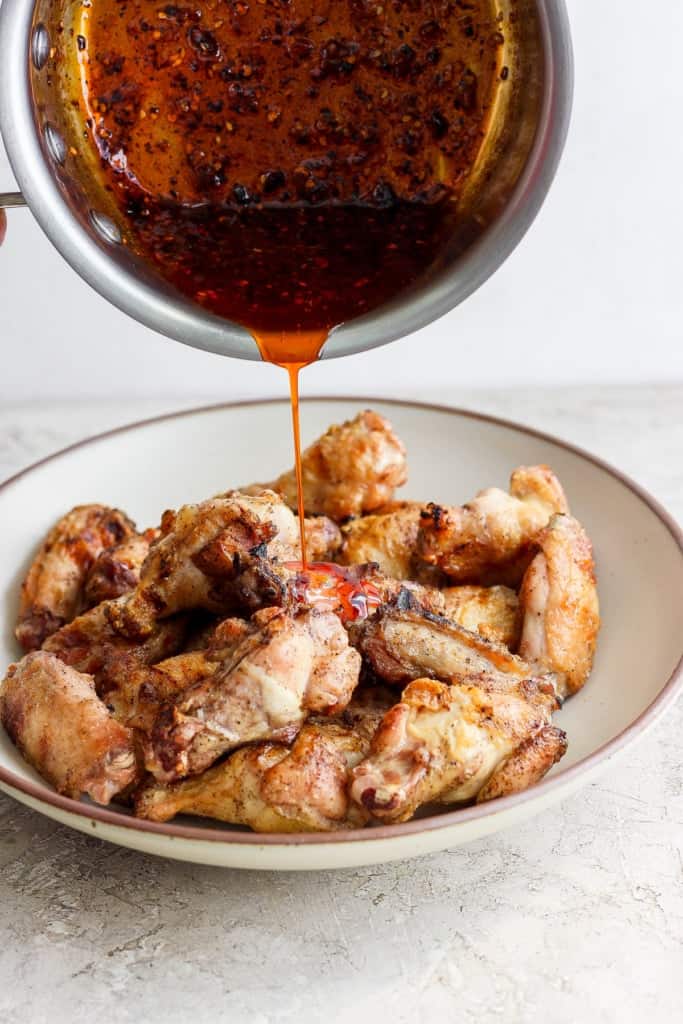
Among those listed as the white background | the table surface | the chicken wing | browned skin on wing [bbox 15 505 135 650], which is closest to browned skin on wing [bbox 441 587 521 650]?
the table surface

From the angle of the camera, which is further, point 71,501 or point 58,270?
point 58,270

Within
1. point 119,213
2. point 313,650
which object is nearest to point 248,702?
point 313,650

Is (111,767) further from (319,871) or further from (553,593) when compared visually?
(553,593)

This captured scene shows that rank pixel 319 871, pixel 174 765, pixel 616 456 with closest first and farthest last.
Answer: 1. pixel 174 765
2. pixel 319 871
3. pixel 616 456

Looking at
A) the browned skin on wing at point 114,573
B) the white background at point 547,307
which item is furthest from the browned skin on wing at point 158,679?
the white background at point 547,307

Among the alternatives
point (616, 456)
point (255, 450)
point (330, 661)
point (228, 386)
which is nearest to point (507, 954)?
point (330, 661)

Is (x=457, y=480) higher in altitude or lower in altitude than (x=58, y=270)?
lower

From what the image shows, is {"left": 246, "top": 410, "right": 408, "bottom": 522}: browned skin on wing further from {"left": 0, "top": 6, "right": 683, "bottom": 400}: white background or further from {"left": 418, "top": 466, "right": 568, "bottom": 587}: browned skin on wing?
{"left": 0, "top": 6, "right": 683, "bottom": 400}: white background
